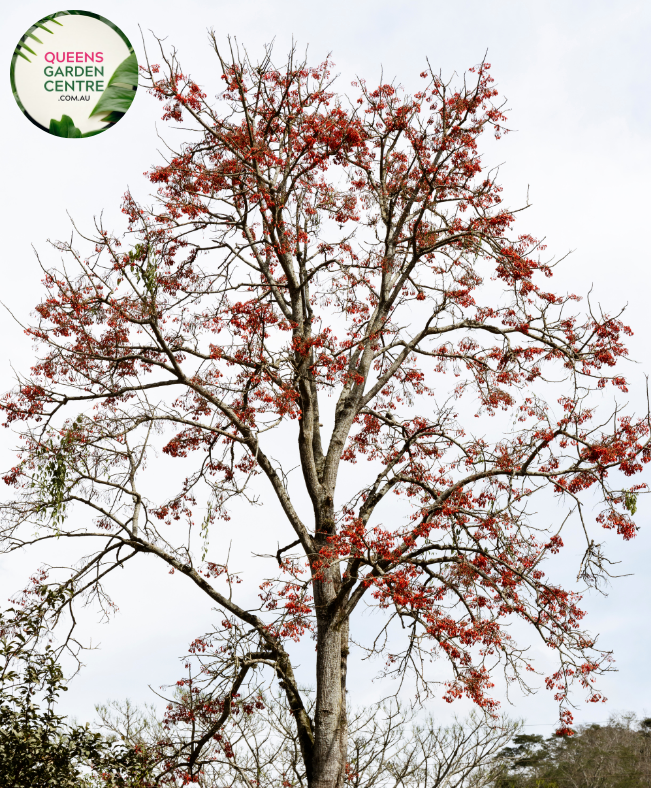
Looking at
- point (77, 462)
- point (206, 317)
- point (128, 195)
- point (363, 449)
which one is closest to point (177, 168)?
point (128, 195)

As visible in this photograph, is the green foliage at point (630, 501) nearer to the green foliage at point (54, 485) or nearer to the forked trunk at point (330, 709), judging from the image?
the forked trunk at point (330, 709)

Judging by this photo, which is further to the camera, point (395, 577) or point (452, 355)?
point (452, 355)

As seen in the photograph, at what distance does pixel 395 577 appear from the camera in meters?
8.02

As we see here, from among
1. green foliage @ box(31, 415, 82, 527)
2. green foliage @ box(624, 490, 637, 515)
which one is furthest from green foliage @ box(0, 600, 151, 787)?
green foliage @ box(624, 490, 637, 515)

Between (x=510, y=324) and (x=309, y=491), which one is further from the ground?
(x=510, y=324)

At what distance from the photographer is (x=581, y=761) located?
506 inches

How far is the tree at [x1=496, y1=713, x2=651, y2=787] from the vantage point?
10.7m

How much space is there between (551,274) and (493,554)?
12.5 ft

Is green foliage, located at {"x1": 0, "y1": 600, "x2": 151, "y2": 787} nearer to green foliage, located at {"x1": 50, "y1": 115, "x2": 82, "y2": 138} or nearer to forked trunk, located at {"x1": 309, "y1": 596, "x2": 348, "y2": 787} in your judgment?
forked trunk, located at {"x1": 309, "y1": 596, "x2": 348, "y2": 787}

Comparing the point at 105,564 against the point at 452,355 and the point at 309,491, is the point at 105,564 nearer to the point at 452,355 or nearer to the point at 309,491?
the point at 309,491

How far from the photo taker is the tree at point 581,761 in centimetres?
1074

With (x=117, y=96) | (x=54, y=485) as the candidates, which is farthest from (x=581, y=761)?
(x=117, y=96)

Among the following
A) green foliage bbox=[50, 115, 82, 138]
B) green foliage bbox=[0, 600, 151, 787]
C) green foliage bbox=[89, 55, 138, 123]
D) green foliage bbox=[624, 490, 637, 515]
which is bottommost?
green foliage bbox=[0, 600, 151, 787]

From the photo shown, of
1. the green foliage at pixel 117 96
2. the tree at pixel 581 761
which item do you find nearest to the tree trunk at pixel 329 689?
the tree at pixel 581 761
